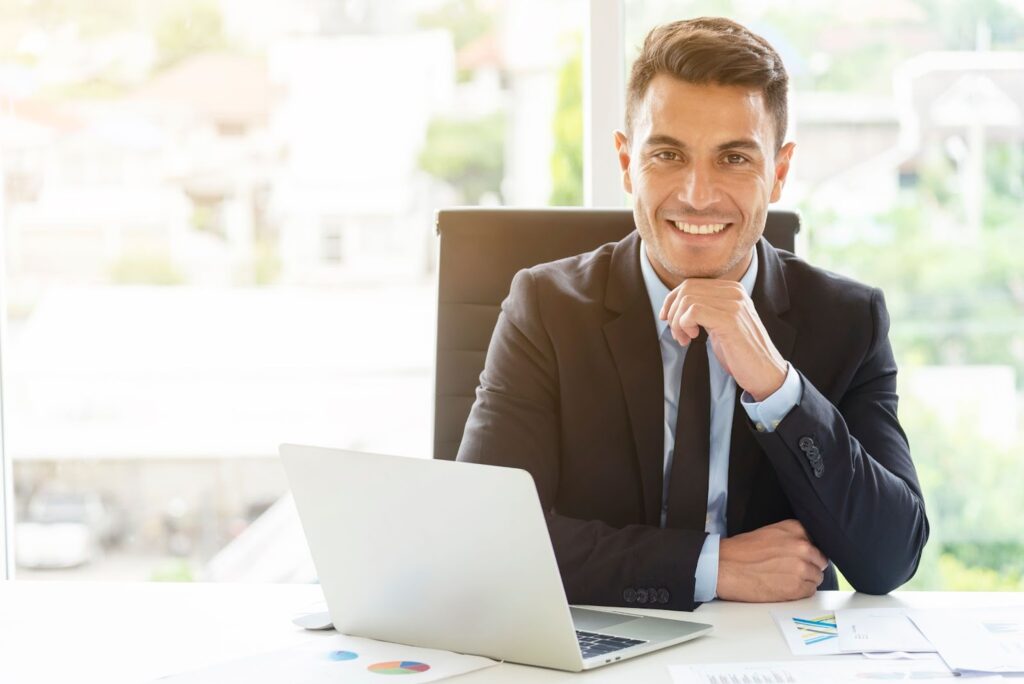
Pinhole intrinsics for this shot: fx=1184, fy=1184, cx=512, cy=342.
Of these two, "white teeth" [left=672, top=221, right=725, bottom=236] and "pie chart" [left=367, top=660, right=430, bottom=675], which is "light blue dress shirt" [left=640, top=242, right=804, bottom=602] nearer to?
"white teeth" [left=672, top=221, right=725, bottom=236]

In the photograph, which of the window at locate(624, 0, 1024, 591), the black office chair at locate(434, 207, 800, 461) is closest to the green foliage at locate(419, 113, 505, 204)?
the window at locate(624, 0, 1024, 591)

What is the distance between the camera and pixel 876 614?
1.27 m

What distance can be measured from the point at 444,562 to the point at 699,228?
0.74 m

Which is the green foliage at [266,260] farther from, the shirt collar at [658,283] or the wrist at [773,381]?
the wrist at [773,381]

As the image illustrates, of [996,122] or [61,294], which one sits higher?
[996,122]

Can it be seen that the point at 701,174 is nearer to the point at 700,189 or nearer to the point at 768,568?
the point at 700,189

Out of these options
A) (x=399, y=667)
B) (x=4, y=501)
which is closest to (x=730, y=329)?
(x=399, y=667)

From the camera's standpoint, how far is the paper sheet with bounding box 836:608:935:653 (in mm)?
1141

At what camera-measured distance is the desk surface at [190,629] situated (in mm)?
1122

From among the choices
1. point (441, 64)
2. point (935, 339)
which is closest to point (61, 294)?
point (441, 64)

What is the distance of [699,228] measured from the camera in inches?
65.7

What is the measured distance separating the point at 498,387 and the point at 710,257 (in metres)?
0.35

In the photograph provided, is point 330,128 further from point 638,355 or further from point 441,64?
point 638,355

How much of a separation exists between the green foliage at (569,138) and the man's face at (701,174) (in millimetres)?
851
